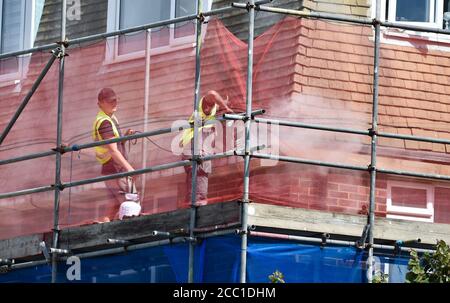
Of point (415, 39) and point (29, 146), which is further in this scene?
point (29, 146)

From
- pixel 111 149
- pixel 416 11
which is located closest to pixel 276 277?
pixel 111 149

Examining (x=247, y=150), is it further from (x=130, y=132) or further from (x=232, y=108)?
(x=130, y=132)

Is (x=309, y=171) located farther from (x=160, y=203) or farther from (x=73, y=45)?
(x=73, y=45)

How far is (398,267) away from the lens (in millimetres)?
21250

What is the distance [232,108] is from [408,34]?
7.40ft

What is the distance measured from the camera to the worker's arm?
21859 millimetres

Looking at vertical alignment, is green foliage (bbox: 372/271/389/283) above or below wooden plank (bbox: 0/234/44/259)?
below

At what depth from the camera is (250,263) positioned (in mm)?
20609

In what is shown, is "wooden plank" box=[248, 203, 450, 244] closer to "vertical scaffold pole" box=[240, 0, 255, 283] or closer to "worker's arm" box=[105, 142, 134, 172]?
"vertical scaffold pole" box=[240, 0, 255, 283]

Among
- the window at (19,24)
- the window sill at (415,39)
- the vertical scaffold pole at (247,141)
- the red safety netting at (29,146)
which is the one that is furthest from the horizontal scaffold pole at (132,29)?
the window at (19,24)

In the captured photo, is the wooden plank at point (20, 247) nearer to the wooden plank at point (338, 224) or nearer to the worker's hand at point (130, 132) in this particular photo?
the worker's hand at point (130, 132)

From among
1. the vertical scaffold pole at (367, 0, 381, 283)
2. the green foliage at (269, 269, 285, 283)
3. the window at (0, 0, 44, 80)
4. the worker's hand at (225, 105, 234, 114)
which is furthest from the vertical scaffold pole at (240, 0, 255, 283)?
the window at (0, 0, 44, 80)
